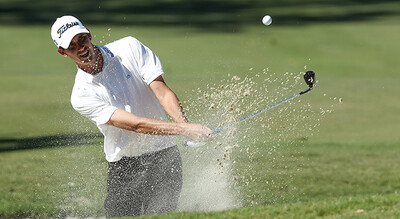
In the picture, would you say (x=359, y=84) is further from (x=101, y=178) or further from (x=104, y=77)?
(x=104, y=77)

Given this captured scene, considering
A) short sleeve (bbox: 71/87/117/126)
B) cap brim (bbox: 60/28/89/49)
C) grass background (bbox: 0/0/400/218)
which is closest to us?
cap brim (bbox: 60/28/89/49)

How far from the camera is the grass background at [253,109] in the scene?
24.0 feet

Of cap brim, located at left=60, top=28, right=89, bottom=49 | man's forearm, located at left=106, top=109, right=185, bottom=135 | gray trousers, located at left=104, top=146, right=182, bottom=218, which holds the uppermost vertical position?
cap brim, located at left=60, top=28, right=89, bottom=49

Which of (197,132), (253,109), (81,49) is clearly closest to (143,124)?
(197,132)

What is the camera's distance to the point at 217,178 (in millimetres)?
6809

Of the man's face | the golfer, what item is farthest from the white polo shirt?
the man's face

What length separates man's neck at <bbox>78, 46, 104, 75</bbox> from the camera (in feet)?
17.2

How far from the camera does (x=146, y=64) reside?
18.1 ft

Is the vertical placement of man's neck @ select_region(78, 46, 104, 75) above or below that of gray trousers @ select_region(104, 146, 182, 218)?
above

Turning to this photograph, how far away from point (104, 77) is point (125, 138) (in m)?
0.56

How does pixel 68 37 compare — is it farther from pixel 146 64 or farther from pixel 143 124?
pixel 143 124

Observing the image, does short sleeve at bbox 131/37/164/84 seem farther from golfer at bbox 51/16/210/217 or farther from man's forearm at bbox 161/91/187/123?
man's forearm at bbox 161/91/187/123

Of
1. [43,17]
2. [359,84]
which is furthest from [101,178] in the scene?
[43,17]

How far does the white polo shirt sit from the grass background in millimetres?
798
